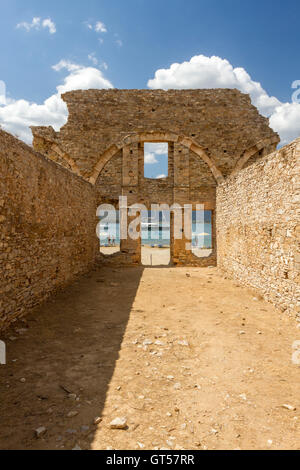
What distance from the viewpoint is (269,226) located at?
20.5 feet

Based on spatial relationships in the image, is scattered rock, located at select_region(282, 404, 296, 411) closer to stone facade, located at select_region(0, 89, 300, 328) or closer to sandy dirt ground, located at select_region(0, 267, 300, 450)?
sandy dirt ground, located at select_region(0, 267, 300, 450)

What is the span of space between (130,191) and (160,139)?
320 cm

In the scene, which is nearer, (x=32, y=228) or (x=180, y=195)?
(x=32, y=228)

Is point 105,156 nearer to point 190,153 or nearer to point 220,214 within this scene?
point 190,153

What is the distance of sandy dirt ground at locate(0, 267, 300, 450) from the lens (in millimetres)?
2297

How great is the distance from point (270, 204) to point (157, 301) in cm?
352

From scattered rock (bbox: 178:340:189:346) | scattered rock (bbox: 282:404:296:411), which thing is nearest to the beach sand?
scattered rock (bbox: 178:340:189:346)

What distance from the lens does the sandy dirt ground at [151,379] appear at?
7.54ft

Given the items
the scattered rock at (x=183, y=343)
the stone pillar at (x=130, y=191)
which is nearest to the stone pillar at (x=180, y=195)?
the stone pillar at (x=130, y=191)

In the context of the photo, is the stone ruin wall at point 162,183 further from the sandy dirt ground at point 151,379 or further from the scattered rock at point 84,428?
the scattered rock at point 84,428

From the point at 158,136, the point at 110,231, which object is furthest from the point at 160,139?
the point at 110,231

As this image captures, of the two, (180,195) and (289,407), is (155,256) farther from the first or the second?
(289,407)

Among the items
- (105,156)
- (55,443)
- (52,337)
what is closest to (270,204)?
(52,337)

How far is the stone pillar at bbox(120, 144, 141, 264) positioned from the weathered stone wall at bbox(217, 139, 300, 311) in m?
5.73
